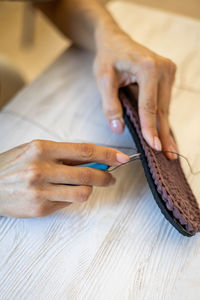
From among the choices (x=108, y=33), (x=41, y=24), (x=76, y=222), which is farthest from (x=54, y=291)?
(x=41, y=24)

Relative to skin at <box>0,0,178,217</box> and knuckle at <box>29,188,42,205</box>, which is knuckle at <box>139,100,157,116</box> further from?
knuckle at <box>29,188,42,205</box>

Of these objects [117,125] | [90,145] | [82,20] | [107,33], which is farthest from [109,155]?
[82,20]

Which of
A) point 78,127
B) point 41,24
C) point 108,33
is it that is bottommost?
point 41,24

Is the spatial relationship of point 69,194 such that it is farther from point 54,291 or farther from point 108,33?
point 108,33

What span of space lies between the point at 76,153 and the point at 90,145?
32mm

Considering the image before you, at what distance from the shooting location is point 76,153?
24.0 inches

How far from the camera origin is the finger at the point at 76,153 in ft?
1.94

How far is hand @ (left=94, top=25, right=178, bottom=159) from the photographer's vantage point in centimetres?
72

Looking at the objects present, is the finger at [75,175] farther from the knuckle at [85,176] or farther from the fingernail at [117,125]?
the fingernail at [117,125]

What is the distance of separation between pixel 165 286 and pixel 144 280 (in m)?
0.04

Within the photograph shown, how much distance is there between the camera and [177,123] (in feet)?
2.71

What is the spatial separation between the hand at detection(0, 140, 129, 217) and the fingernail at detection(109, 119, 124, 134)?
14cm

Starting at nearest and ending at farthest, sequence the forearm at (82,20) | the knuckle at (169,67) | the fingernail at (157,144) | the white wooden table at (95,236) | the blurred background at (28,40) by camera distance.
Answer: the white wooden table at (95,236) → the fingernail at (157,144) → the knuckle at (169,67) → the forearm at (82,20) → the blurred background at (28,40)

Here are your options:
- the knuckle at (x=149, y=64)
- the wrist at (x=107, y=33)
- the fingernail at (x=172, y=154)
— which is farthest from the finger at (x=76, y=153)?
the wrist at (x=107, y=33)
